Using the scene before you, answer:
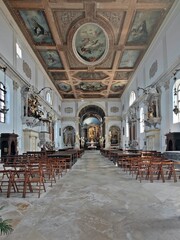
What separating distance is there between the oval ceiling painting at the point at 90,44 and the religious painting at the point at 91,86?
7.33 metres

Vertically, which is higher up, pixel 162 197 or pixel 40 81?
pixel 40 81

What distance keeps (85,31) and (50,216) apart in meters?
13.7

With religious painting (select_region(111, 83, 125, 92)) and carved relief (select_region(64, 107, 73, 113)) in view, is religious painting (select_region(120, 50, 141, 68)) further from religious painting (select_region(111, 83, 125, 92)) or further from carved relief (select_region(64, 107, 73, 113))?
carved relief (select_region(64, 107, 73, 113))

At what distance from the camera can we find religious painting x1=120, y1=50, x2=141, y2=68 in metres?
18.2

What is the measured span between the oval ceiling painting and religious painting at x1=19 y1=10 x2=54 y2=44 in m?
1.91

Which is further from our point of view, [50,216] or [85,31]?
[85,31]

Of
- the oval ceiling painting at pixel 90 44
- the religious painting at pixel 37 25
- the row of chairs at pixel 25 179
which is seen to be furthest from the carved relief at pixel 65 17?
the row of chairs at pixel 25 179

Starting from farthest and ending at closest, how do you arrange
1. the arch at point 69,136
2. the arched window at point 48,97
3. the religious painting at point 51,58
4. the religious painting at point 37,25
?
the arch at point 69,136
the arched window at point 48,97
the religious painting at point 51,58
the religious painting at point 37,25

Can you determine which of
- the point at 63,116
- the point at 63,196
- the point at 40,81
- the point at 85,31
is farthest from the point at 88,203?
the point at 63,116

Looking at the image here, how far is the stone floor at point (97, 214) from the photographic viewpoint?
3.23m

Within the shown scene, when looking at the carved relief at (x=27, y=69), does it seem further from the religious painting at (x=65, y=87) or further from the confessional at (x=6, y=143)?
the religious painting at (x=65, y=87)

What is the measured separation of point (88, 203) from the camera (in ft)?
16.0

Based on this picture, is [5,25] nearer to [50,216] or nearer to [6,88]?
[6,88]

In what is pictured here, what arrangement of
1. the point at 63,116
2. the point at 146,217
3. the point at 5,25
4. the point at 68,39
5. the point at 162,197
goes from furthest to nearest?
the point at 63,116 < the point at 68,39 < the point at 5,25 < the point at 162,197 < the point at 146,217
